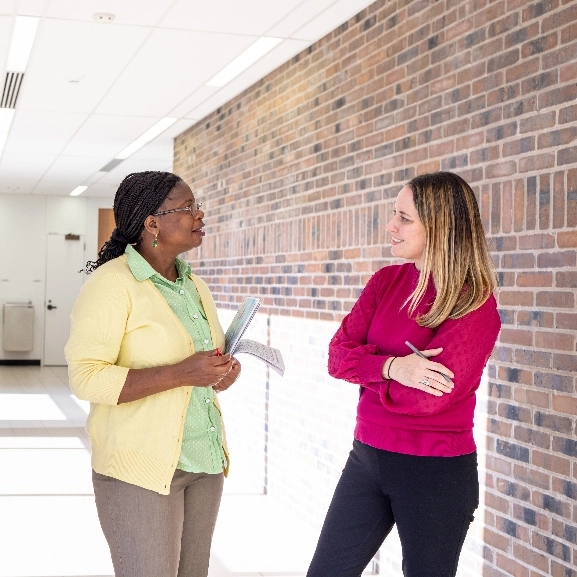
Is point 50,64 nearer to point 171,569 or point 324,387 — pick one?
point 324,387

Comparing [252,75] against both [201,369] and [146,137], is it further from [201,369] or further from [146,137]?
[201,369]

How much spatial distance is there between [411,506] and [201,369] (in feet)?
2.26

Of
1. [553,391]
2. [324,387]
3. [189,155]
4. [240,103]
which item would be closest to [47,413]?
[189,155]

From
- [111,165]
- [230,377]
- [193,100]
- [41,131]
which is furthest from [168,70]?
[111,165]

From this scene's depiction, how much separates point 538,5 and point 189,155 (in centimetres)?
588

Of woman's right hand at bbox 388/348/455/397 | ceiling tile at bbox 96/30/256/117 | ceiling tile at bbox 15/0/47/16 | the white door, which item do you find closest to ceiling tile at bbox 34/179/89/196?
the white door

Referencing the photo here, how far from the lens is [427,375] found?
91.4 inches

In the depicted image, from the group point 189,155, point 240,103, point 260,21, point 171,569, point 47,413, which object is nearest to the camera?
point 171,569

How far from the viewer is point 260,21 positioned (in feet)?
17.3

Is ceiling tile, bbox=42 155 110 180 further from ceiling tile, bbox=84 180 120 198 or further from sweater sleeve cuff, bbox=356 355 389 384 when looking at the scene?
sweater sleeve cuff, bbox=356 355 389 384

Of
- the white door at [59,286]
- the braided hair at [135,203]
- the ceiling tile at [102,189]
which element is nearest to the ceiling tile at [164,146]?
Result: the ceiling tile at [102,189]

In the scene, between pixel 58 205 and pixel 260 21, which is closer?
pixel 260 21

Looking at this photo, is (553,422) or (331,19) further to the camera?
(331,19)

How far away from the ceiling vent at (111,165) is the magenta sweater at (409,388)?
29.8 ft
